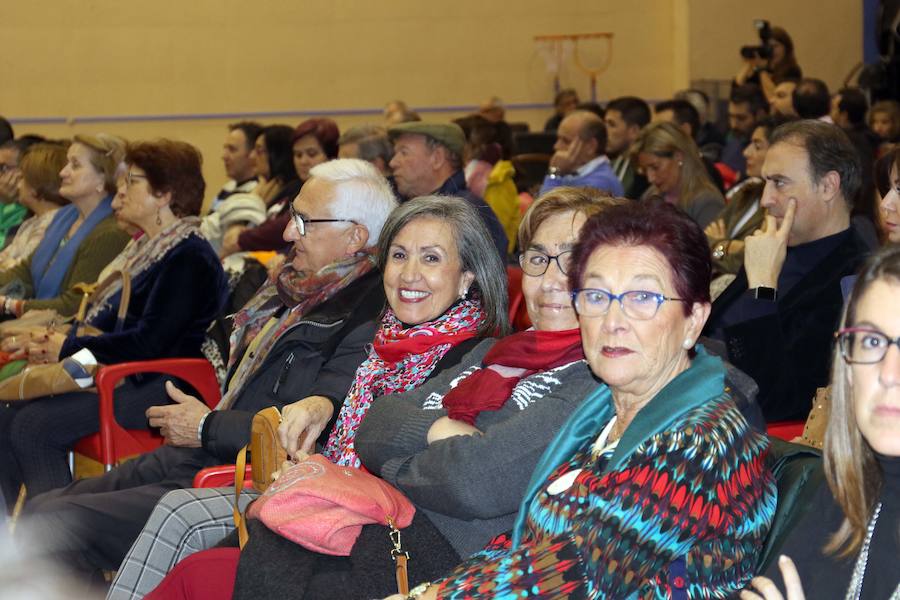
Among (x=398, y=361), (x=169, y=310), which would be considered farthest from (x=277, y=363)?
(x=169, y=310)

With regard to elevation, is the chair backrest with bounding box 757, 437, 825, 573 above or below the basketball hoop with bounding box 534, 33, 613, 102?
below

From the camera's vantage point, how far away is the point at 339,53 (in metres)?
11.2

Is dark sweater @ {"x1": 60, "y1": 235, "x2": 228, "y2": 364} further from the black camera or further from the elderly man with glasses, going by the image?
the black camera

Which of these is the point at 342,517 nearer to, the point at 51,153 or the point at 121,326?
the point at 121,326

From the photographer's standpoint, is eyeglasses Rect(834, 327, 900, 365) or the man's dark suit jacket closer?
eyeglasses Rect(834, 327, 900, 365)

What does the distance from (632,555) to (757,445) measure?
0.93 ft

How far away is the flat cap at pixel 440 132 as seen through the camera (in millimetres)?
4961

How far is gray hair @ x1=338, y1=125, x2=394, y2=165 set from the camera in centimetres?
581

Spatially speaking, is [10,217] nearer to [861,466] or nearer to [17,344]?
[17,344]

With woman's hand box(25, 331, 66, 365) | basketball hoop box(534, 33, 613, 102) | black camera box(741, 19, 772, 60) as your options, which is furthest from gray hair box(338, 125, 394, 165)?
basketball hoop box(534, 33, 613, 102)

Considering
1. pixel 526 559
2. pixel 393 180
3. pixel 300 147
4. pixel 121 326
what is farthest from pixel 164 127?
pixel 526 559

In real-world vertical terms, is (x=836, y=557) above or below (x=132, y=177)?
below

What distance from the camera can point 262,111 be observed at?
1097 centimetres

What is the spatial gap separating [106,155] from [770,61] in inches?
239
